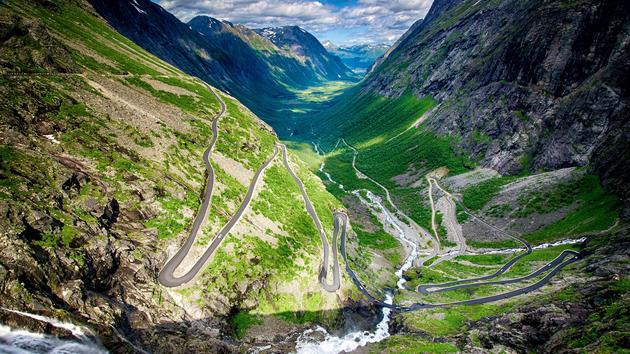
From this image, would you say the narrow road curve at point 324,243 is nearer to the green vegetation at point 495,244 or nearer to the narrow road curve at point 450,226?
the narrow road curve at point 450,226

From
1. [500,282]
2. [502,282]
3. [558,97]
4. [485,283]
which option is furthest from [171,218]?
[558,97]

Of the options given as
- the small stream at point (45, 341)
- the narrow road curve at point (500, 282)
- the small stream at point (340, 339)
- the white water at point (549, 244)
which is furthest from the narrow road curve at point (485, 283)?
the small stream at point (45, 341)

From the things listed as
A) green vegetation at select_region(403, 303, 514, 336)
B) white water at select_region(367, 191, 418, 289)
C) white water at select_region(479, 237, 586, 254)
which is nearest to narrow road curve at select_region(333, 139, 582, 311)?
white water at select_region(479, 237, 586, 254)

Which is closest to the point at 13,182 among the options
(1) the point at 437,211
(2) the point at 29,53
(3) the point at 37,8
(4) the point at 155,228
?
(4) the point at 155,228

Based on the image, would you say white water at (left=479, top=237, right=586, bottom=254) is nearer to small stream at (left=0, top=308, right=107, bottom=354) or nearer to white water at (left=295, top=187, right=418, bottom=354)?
white water at (left=295, top=187, right=418, bottom=354)

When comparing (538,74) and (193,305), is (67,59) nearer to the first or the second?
(193,305)
